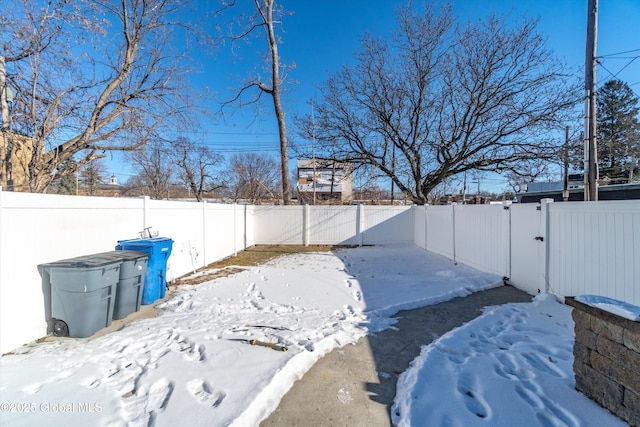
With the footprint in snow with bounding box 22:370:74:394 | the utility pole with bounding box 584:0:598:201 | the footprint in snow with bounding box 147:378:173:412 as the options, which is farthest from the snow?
the utility pole with bounding box 584:0:598:201

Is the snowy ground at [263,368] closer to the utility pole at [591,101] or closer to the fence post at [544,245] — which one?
the fence post at [544,245]

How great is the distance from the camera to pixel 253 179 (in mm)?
20547

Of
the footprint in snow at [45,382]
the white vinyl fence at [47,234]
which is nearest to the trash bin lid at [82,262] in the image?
the white vinyl fence at [47,234]

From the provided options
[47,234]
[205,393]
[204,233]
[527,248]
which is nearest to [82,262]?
[47,234]

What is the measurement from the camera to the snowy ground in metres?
2.00

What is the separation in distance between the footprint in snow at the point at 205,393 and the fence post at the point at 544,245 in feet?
16.7

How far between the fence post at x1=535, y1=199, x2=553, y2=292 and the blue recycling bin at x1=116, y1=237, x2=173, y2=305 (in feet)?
21.0

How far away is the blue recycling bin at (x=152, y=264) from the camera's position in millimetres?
4531

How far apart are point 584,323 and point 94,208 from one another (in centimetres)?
580

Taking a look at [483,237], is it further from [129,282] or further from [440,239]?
[129,282]

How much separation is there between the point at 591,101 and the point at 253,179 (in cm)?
1794

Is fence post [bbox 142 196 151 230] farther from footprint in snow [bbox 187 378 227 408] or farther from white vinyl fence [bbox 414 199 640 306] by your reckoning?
white vinyl fence [bbox 414 199 640 306]

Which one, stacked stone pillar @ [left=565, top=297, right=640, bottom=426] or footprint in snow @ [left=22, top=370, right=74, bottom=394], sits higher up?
stacked stone pillar @ [left=565, top=297, right=640, bottom=426]

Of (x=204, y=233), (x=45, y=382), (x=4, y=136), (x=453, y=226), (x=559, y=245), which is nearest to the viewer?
(x=45, y=382)
